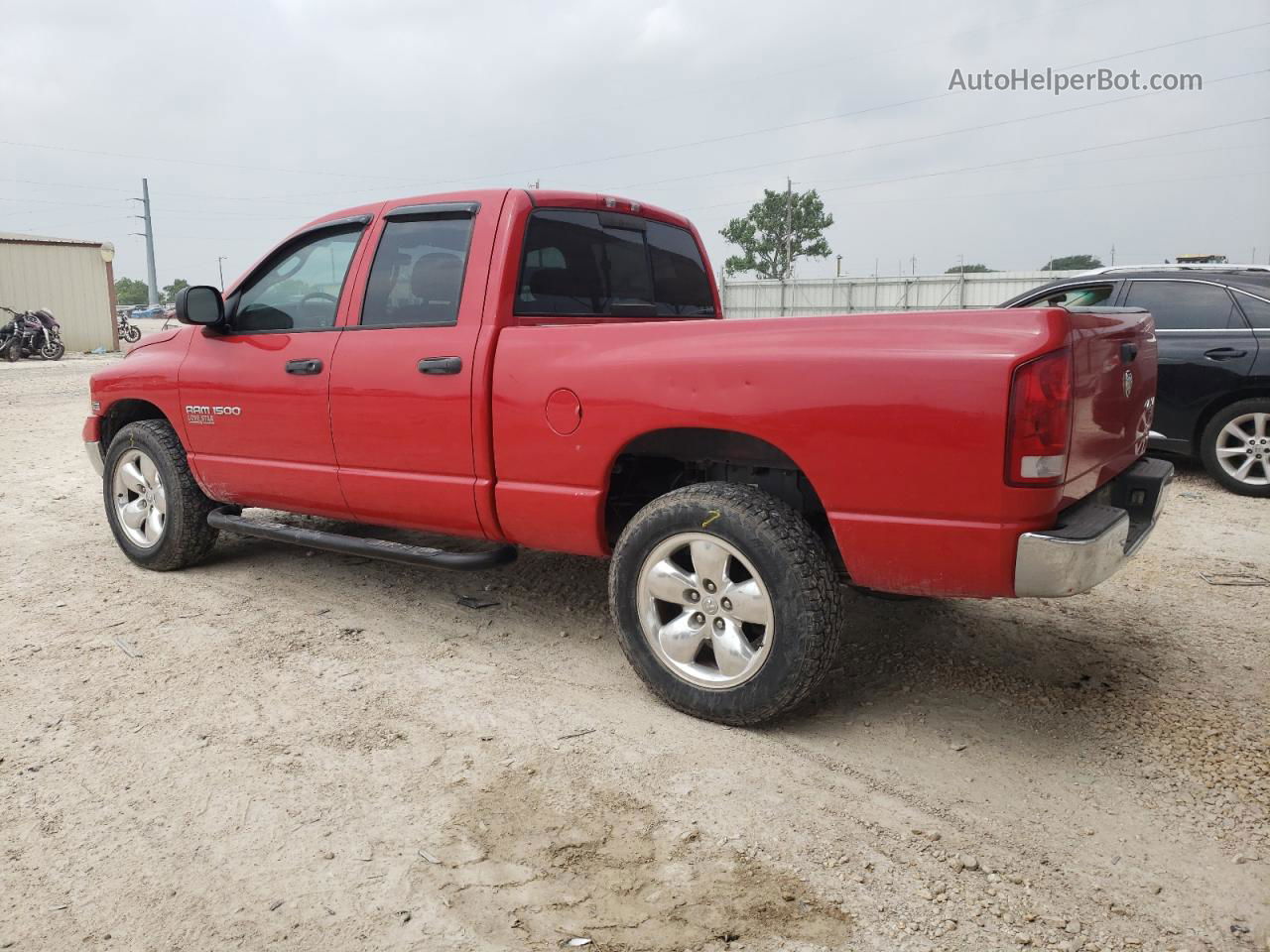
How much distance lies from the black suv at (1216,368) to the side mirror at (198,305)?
5.57 m

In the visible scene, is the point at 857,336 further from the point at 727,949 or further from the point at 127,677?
the point at 127,677

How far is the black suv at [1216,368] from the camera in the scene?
6617 mm

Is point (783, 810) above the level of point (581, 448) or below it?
below

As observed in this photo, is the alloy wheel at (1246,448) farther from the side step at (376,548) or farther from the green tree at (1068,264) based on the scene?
the green tree at (1068,264)

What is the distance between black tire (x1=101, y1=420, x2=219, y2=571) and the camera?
4.88m

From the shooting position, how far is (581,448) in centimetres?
337

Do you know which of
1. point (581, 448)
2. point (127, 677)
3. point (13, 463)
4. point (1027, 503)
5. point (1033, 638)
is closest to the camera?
point (1027, 503)

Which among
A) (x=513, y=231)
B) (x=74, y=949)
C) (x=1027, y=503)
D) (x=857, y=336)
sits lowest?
(x=74, y=949)

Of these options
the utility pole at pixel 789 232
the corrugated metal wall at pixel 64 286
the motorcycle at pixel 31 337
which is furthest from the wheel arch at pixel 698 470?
the utility pole at pixel 789 232

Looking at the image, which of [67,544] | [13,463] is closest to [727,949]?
[67,544]

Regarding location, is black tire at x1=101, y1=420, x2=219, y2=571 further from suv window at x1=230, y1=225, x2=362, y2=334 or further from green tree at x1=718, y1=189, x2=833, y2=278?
green tree at x1=718, y1=189, x2=833, y2=278

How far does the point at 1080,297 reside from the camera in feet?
25.5

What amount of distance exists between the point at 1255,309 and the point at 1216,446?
3.34 feet

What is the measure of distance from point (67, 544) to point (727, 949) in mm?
5193
